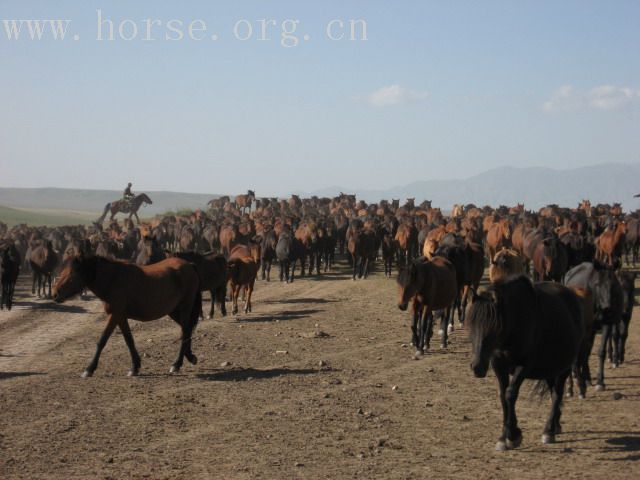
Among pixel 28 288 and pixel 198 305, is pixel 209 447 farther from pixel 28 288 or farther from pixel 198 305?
pixel 28 288

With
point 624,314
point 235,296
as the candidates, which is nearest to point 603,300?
point 624,314

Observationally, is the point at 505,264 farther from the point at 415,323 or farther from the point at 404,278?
the point at 404,278

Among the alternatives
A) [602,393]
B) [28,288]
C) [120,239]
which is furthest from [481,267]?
[120,239]

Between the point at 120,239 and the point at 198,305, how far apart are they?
22.6 m

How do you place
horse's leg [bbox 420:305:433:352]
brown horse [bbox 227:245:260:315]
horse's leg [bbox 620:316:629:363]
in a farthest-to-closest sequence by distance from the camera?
brown horse [bbox 227:245:260:315] < horse's leg [bbox 420:305:433:352] < horse's leg [bbox 620:316:629:363]

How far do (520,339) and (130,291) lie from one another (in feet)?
23.5

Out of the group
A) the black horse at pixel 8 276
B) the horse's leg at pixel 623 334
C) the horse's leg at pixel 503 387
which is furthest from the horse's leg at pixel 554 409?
the black horse at pixel 8 276

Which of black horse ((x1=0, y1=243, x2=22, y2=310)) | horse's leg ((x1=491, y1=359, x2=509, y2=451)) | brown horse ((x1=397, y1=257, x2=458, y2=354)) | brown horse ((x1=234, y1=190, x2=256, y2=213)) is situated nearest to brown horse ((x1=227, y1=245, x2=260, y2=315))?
black horse ((x1=0, y1=243, x2=22, y2=310))

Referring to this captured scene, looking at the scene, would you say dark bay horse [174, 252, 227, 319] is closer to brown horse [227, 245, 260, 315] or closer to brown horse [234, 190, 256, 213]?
brown horse [227, 245, 260, 315]

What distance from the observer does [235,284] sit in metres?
22.7

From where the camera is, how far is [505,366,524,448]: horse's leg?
31.0 feet

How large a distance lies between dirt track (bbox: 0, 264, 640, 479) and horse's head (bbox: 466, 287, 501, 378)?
1.17 meters

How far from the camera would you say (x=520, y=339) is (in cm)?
943

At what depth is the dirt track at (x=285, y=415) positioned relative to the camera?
9375 millimetres
